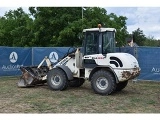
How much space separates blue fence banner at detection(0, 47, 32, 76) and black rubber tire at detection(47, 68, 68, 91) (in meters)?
5.71

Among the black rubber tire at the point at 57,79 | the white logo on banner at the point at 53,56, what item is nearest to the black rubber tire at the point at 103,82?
the black rubber tire at the point at 57,79

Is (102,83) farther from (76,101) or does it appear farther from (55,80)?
(55,80)

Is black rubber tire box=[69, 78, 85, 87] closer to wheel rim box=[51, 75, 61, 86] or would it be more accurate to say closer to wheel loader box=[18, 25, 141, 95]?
wheel loader box=[18, 25, 141, 95]

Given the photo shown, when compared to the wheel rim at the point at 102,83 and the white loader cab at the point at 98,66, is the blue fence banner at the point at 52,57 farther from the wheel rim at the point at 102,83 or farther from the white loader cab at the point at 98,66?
the wheel rim at the point at 102,83

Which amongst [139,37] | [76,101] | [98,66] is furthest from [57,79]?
[139,37]

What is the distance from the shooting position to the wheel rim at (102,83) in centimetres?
1131

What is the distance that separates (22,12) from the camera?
46.0 m

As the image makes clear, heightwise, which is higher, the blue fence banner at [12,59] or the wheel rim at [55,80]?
the blue fence banner at [12,59]

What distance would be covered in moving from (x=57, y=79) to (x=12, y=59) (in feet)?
20.6

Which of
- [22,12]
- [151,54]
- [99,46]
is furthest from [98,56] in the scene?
[22,12]

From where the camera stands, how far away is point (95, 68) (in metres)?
11.6

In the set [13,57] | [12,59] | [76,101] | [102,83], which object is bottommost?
[76,101]

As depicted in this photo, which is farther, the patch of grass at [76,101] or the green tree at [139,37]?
the green tree at [139,37]

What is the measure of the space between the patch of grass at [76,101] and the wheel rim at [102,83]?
0.37m
